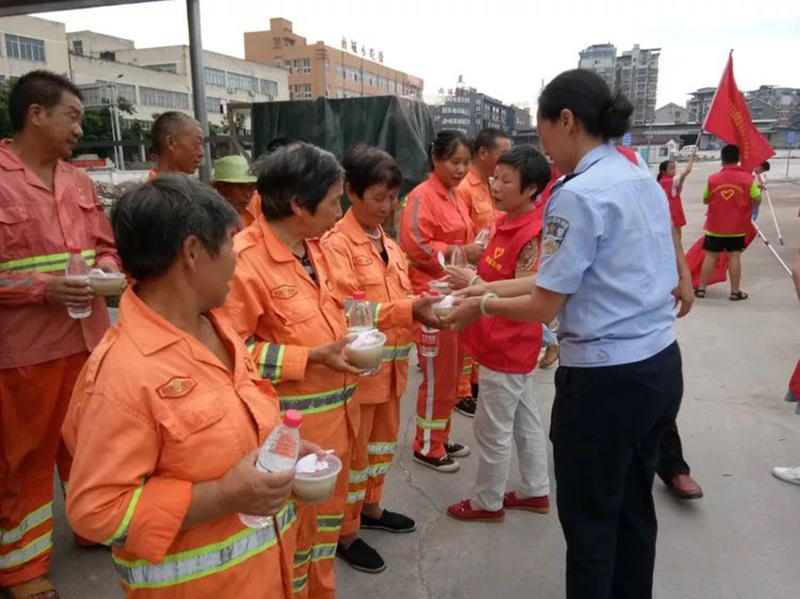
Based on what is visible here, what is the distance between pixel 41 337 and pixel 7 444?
482 mm

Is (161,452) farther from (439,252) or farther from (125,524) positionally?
(439,252)

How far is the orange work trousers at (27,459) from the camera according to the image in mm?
2523

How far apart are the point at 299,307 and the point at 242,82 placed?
65164 millimetres

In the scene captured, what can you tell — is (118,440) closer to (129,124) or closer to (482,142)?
(482,142)

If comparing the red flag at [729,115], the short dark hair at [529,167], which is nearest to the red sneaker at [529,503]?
the short dark hair at [529,167]

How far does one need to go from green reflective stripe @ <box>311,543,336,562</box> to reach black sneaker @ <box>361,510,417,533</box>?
2.82ft

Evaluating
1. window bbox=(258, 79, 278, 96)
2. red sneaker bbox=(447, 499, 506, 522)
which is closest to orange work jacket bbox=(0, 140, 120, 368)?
red sneaker bbox=(447, 499, 506, 522)

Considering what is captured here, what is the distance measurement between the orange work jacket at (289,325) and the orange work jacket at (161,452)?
518mm

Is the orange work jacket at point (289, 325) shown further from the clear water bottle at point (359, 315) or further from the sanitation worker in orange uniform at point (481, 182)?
the sanitation worker in orange uniform at point (481, 182)

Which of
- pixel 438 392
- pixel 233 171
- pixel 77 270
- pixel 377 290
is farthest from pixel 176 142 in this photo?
pixel 438 392

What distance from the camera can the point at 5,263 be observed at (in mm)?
2445

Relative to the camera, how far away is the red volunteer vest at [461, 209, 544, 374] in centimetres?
295

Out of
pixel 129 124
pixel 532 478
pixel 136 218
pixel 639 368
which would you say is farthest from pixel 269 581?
pixel 129 124

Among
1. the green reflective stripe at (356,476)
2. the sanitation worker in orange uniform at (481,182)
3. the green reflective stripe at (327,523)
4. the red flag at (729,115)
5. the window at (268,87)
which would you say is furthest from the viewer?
the window at (268,87)
